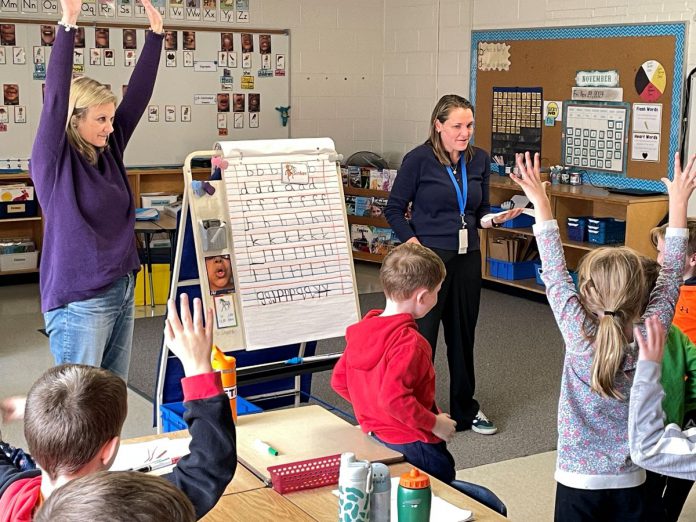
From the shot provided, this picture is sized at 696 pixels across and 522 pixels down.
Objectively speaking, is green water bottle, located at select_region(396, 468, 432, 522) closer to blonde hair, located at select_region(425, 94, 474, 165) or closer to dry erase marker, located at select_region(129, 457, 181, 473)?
dry erase marker, located at select_region(129, 457, 181, 473)

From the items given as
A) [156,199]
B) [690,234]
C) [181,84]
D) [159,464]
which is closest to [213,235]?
[159,464]

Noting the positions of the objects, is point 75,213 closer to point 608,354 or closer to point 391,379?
point 391,379

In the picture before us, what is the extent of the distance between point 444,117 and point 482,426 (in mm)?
1575

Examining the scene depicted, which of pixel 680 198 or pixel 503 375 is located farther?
pixel 503 375

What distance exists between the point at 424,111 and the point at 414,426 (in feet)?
23.2

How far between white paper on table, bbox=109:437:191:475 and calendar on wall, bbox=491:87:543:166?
624 centimetres

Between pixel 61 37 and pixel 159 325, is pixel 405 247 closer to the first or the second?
pixel 61 37

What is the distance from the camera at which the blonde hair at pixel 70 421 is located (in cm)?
169

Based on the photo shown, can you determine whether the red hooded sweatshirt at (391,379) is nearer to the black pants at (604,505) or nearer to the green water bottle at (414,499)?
the black pants at (604,505)

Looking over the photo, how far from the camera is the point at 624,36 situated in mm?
7598

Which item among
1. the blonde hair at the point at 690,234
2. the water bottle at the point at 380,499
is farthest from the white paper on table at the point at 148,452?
the blonde hair at the point at 690,234

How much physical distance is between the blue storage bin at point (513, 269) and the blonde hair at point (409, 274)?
5139 millimetres

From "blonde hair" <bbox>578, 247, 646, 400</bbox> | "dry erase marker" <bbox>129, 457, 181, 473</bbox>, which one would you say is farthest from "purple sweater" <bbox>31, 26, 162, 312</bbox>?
"blonde hair" <bbox>578, 247, 646, 400</bbox>

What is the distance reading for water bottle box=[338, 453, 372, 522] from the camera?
2.11 metres
